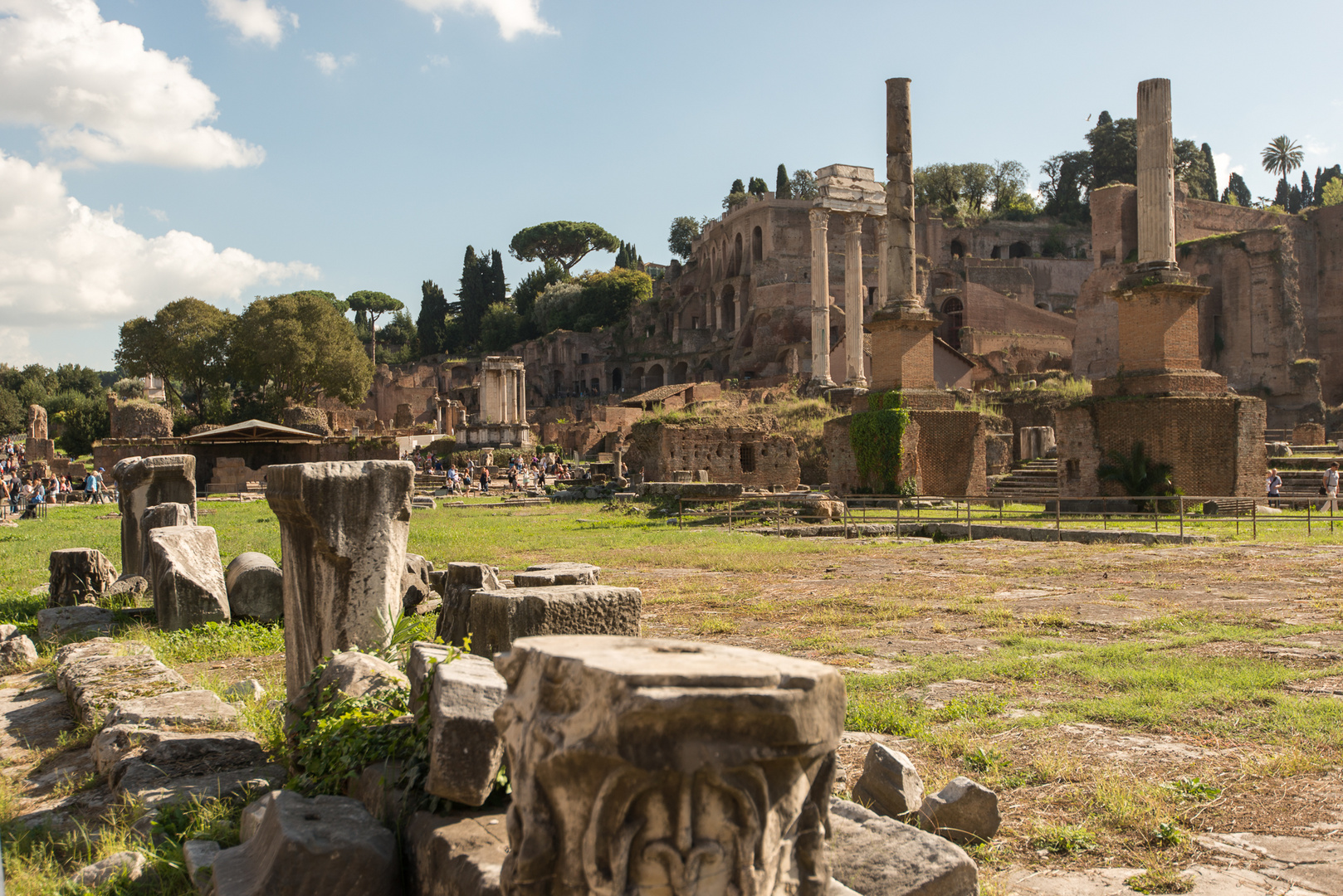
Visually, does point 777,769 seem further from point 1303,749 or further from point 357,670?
point 1303,749

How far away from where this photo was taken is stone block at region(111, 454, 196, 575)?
34.8 feet

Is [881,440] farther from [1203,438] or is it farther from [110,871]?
[110,871]

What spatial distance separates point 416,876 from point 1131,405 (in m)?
20.1

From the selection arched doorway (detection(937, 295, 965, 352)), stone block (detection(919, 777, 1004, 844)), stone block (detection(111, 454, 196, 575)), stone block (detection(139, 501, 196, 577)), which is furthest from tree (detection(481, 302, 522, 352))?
stone block (detection(919, 777, 1004, 844))

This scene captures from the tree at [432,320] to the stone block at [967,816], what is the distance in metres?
88.3

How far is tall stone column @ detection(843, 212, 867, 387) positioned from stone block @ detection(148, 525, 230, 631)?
30.2 meters

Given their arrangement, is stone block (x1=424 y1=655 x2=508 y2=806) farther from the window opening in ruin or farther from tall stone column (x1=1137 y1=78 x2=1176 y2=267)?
the window opening in ruin

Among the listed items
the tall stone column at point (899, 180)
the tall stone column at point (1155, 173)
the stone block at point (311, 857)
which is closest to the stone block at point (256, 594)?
the stone block at point (311, 857)

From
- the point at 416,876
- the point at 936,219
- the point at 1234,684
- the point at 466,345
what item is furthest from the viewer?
the point at 466,345

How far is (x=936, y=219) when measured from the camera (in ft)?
245

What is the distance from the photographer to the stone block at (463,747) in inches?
118

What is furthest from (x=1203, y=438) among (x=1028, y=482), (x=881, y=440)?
(x=881, y=440)

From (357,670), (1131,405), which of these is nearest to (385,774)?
(357,670)

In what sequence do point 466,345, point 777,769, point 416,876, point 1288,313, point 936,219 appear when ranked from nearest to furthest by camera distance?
point 777,769 < point 416,876 < point 1288,313 < point 936,219 < point 466,345
